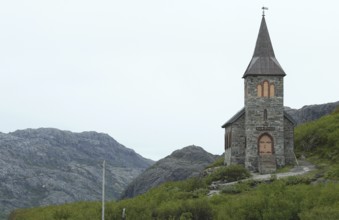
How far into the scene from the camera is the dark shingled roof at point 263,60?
5428 centimetres

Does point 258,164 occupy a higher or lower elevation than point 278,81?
lower

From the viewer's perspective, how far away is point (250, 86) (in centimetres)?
5428

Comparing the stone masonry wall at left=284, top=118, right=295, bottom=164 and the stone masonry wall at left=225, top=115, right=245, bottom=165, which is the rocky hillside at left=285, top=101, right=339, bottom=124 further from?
the stone masonry wall at left=225, top=115, right=245, bottom=165

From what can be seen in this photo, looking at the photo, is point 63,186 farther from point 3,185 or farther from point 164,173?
point 164,173

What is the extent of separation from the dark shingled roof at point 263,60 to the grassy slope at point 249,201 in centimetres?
876

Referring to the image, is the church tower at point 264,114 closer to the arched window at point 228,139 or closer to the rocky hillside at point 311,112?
the arched window at point 228,139

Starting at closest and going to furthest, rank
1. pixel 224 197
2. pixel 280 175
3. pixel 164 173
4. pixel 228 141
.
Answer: pixel 224 197, pixel 280 175, pixel 228 141, pixel 164 173

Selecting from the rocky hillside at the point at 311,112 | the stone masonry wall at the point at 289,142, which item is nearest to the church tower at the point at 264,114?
the stone masonry wall at the point at 289,142

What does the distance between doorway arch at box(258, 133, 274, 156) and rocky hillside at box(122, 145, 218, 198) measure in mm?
32932

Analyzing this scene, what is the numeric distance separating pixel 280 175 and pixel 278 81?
32.7 feet

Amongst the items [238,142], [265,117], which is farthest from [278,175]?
[238,142]

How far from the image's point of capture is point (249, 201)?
121 ft

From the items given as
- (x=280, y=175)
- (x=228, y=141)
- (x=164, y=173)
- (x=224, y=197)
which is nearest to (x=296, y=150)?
(x=228, y=141)

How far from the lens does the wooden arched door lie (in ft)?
177
